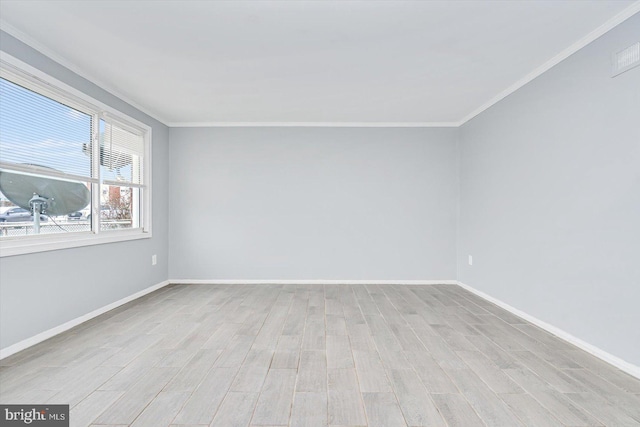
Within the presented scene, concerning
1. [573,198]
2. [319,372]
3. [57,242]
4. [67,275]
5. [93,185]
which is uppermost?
[93,185]

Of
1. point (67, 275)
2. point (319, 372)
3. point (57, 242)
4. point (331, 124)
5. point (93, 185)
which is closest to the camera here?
point (319, 372)

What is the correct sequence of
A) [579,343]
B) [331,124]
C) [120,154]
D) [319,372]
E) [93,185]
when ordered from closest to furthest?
1. [319,372]
2. [579,343]
3. [93,185]
4. [120,154]
5. [331,124]

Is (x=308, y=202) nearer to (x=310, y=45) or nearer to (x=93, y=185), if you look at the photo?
(x=310, y=45)

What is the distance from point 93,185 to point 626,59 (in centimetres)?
486

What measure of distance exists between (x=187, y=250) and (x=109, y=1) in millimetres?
3545

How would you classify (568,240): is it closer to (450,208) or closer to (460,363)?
(460,363)

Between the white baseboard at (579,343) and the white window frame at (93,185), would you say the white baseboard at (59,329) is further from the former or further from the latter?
the white baseboard at (579,343)

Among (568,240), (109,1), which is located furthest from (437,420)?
(109,1)

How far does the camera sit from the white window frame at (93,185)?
8.27ft

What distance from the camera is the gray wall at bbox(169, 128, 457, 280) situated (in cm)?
496

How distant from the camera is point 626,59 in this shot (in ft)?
7.47

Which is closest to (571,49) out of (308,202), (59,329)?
(308,202)

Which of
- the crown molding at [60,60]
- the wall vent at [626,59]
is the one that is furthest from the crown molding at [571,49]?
the crown molding at [60,60]

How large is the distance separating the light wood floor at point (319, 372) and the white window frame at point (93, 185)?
83 cm
